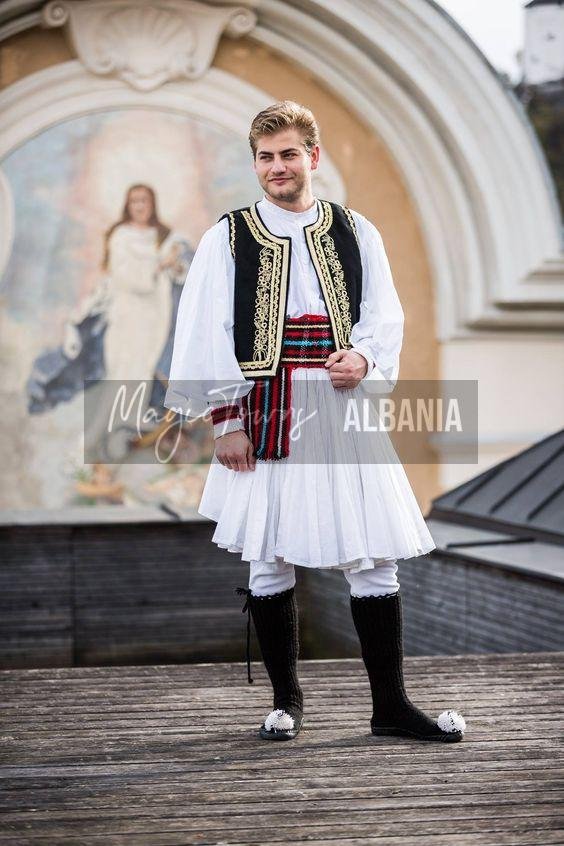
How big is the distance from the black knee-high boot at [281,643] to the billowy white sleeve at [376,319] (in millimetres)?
659

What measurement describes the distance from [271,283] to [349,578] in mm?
844

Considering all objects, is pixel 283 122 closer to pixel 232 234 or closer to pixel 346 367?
pixel 232 234

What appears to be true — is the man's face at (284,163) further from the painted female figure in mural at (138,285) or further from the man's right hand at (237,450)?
the painted female figure in mural at (138,285)

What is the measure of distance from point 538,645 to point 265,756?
6.28 ft

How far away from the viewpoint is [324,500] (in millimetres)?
3438

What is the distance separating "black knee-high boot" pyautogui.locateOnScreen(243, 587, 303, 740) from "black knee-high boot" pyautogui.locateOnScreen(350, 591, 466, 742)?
20cm

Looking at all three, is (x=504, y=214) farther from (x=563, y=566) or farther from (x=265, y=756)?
(x=265, y=756)

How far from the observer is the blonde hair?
11.3 ft

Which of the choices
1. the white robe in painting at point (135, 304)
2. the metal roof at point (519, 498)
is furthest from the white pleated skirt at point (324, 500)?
the white robe in painting at point (135, 304)

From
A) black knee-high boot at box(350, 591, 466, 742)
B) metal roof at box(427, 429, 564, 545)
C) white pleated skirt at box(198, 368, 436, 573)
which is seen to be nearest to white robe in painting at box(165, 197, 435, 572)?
white pleated skirt at box(198, 368, 436, 573)

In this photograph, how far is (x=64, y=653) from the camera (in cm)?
684

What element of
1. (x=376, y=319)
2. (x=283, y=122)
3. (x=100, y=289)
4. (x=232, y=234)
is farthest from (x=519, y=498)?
(x=100, y=289)

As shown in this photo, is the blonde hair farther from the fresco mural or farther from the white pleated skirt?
the fresco mural

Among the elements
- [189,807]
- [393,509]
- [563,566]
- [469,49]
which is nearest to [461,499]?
[563,566]
